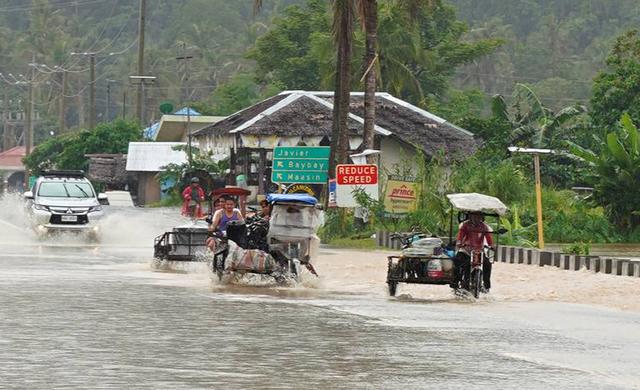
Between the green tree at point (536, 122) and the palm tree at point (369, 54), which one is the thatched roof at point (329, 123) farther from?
the palm tree at point (369, 54)

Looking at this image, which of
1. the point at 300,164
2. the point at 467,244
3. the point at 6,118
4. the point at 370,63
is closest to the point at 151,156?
the point at 300,164

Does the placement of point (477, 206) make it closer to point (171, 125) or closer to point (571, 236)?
point (571, 236)

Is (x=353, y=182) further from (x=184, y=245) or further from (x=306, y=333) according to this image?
(x=306, y=333)

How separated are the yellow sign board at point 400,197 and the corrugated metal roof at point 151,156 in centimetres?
4285

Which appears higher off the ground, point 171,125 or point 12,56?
point 12,56

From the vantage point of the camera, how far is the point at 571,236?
42250 mm

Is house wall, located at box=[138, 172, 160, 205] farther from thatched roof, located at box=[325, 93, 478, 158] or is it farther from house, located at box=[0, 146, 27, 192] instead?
house, located at box=[0, 146, 27, 192]

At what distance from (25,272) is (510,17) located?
396 ft

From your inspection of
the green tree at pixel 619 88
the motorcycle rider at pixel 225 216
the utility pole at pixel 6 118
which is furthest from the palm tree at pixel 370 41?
the utility pole at pixel 6 118

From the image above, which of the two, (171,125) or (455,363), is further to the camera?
(171,125)

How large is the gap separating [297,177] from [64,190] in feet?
25.1

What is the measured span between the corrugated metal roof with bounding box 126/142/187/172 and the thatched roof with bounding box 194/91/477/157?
21.7m

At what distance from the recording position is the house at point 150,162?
280 ft

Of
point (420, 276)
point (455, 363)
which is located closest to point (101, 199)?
point (420, 276)
